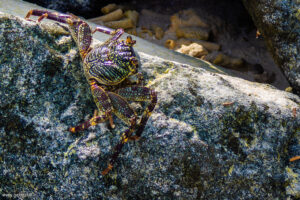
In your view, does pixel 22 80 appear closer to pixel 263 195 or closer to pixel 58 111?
pixel 58 111

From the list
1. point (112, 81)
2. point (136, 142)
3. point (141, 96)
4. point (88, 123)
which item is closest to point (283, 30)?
point (141, 96)

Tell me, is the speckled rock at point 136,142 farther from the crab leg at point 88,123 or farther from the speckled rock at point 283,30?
the speckled rock at point 283,30

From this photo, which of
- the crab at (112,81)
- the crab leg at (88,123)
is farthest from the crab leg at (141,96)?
the crab leg at (88,123)

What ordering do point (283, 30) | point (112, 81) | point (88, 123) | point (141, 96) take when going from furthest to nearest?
1. point (283, 30)
2. point (112, 81)
3. point (141, 96)
4. point (88, 123)

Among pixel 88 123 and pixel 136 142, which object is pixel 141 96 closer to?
pixel 136 142

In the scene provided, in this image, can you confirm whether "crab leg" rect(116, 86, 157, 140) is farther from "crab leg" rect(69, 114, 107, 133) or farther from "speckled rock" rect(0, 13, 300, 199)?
"crab leg" rect(69, 114, 107, 133)

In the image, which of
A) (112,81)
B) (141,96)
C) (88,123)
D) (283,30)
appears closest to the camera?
(88,123)

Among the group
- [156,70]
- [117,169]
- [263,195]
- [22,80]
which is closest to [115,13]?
[156,70]
